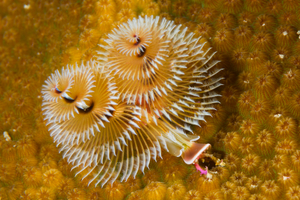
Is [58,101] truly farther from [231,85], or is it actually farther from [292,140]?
[292,140]

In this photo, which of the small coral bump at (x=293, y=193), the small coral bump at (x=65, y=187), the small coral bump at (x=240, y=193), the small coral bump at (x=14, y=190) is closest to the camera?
the small coral bump at (x=293, y=193)

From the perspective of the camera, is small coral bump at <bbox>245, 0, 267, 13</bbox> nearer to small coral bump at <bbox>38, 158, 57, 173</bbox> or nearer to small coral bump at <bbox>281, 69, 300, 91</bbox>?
small coral bump at <bbox>281, 69, 300, 91</bbox>

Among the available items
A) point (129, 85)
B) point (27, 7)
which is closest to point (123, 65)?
point (129, 85)

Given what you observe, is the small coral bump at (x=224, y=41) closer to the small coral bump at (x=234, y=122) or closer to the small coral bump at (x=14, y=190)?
the small coral bump at (x=234, y=122)

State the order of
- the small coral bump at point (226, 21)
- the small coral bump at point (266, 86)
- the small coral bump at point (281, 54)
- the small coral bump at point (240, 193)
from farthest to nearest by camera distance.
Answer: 1. the small coral bump at point (226, 21)
2. the small coral bump at point (281, 54)
3. the small coral bump at point (266, 86)
4. the small coral bump at point (240, 193)

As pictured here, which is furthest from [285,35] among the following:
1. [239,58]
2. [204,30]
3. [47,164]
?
[47,164]

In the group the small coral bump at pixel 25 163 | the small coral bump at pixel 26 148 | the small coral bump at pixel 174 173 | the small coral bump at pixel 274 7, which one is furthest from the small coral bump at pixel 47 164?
the small coral bump at pixel 274 7
